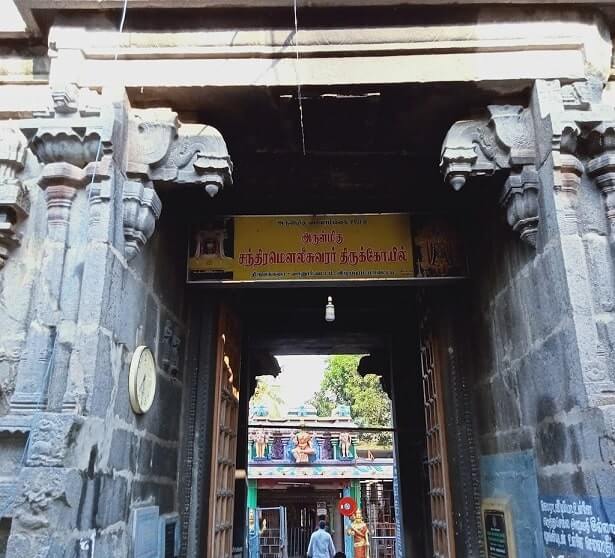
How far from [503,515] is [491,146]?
2385mm

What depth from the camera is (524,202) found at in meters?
3.21

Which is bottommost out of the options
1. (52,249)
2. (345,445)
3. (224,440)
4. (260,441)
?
(224,440)

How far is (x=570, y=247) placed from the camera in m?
2.89

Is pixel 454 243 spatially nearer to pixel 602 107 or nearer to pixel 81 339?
pixel 602 107

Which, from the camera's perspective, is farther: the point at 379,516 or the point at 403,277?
the point at 379,516

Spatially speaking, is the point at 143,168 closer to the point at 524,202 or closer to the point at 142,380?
the point at 142,380

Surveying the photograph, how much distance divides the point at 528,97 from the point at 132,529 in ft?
11.3

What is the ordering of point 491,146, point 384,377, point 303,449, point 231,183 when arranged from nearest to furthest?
1. point 491,146
2. point 231,183
3. point 384,377
4. point 303,449

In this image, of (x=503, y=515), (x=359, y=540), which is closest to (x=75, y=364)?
(x=503, y=515)

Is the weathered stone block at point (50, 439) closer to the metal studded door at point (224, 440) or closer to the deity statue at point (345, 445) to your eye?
the metal studded door at point (224, 440)

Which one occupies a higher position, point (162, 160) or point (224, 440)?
point (162, 160)

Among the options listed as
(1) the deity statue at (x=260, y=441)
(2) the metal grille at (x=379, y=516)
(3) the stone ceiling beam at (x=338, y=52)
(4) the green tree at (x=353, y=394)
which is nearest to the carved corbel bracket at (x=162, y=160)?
(3) the stone ceiling beam at (x=338, y=52)

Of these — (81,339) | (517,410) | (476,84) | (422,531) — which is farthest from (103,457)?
(422,531)

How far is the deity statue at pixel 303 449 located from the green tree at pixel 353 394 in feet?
27.6
